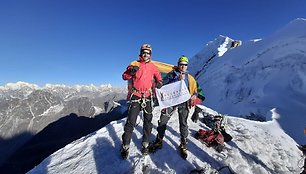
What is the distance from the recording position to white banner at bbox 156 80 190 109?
905cm

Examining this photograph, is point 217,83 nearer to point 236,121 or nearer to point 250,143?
point 236,121

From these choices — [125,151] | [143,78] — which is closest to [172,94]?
[143,78]

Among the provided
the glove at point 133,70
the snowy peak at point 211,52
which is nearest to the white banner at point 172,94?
the glove at point 133,70

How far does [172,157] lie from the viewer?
901cm

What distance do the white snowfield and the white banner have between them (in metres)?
1.77

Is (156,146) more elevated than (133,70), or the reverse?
(133,70)

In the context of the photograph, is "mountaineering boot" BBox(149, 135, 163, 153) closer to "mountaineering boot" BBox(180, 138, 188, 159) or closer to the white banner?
"mountaineering boot" BBox(180, 138, 188, 159)

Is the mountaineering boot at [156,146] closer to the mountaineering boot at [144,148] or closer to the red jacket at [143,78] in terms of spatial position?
the mountaineering boot at [144,148]

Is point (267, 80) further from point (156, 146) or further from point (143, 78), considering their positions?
point (143, 78)

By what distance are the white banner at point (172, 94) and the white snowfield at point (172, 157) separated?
1772 millimetres

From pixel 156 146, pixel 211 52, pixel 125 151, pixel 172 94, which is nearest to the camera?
pixel 125 151

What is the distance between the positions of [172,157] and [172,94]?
215 centimetres

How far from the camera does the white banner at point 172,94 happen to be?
9.05m

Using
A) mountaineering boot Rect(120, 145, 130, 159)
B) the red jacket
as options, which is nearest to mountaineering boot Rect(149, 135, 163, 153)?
mountaineering boot Rect(120, 145, 130, 159)
